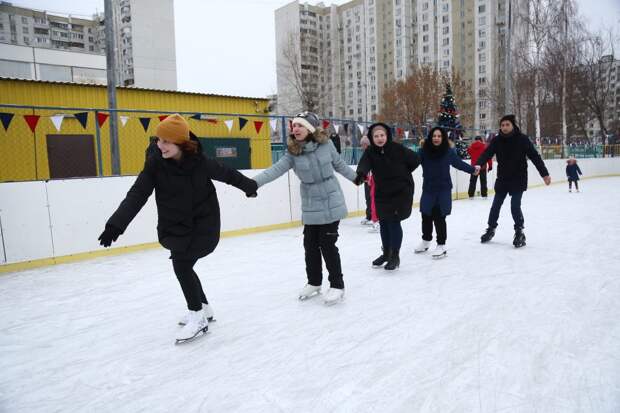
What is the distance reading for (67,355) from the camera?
8.04 feet

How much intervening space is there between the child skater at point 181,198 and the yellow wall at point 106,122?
17.2 ft

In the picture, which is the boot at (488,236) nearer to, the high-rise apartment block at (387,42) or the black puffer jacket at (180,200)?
the black puffer jacket at (180,200)

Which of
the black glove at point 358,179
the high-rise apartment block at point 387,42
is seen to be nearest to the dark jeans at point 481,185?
the black glove at point 358,179

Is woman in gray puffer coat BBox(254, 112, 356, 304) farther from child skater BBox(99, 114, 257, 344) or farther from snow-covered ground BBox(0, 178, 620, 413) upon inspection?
child skater BBox(99, 114, 257, 344)

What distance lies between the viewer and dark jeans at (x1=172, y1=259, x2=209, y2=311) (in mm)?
2521

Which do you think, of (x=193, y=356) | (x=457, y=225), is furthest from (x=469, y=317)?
(x=457, y=225)

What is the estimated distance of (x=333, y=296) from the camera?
310cm

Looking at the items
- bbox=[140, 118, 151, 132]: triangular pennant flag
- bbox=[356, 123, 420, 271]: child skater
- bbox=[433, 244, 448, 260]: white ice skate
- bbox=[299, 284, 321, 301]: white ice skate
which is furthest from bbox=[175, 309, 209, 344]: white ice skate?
bbox=[140, 118, 151, 132]: triangular pennant flag

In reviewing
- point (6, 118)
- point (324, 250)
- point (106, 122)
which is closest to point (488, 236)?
point (324, 250)

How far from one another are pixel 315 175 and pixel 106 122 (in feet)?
25.9

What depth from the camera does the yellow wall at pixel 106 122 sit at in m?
8.36

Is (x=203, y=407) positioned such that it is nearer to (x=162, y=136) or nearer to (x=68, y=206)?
(x=162, y=136)

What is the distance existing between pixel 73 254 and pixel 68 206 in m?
0.54

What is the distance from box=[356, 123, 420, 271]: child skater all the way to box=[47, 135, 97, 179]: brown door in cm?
773
